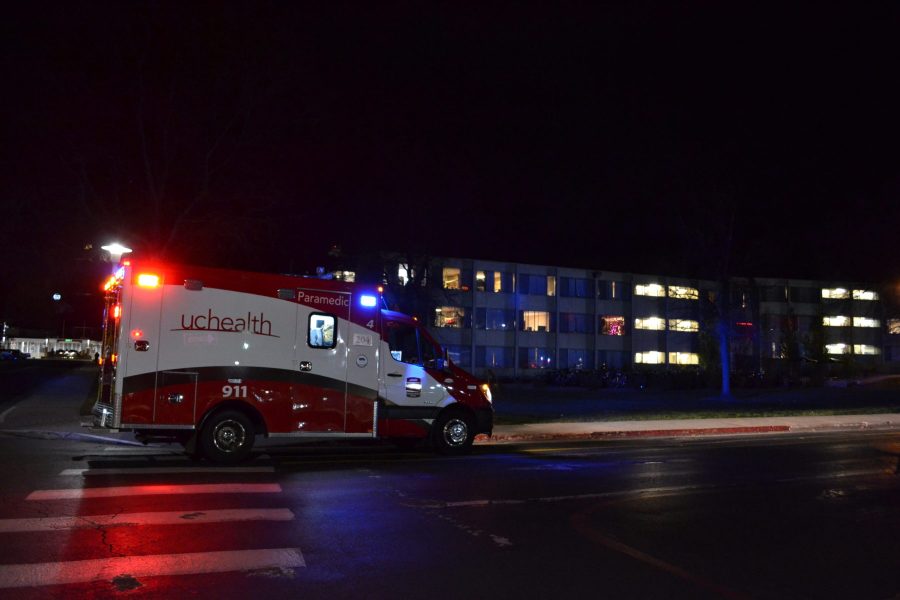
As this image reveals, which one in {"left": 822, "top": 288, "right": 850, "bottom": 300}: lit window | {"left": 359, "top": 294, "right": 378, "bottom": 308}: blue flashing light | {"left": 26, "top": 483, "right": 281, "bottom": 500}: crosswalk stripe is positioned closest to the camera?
{"left": 26, "top": 483, "right": 281, "bottom": 500}: crosswalk stripe

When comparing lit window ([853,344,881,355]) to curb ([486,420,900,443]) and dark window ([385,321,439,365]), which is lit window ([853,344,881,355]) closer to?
curb ([486,420,900,443])

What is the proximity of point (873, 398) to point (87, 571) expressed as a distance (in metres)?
35.4

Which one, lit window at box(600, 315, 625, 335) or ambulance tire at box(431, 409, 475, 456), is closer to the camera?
ambulance tire at box(431, 409, 475, 456)

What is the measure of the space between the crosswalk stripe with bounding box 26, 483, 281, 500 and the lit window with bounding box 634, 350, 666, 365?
56551mm

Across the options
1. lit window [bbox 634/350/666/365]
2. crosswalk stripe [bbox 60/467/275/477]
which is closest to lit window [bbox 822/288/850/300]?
lit window [bbox 634/350/666/365]

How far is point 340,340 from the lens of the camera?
1267 centimetres

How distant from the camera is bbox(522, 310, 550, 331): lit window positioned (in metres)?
59.8

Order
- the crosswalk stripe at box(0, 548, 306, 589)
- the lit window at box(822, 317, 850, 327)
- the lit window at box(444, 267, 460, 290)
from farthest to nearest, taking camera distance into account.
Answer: the lit window at box(822, 317, 850, 327) → the lit window at box(444, 267, 460, 290) → the crosswalk stripe at box(0, 548, 306, 589)

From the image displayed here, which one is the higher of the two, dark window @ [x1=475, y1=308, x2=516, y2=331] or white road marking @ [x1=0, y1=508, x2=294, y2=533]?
dark window @ [x1=475, y1=308, x2=516, y2=331]

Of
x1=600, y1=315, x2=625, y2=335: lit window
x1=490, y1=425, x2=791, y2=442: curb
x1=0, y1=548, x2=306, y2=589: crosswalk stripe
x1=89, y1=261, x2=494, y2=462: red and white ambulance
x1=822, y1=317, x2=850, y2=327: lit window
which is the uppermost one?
x1=822, y1=317, x2=850, y2=327: lit window

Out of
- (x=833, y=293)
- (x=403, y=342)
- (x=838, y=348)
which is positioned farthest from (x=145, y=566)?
(x=838, y=348)

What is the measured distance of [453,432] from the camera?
13.8 metres

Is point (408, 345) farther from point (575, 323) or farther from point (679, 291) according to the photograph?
point (679, 291)

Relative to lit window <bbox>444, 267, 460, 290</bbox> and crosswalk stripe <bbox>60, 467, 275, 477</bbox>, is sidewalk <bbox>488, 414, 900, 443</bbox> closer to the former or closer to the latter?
crosswalk stripe <bbox>60, 467, 275, 477</bbox>
